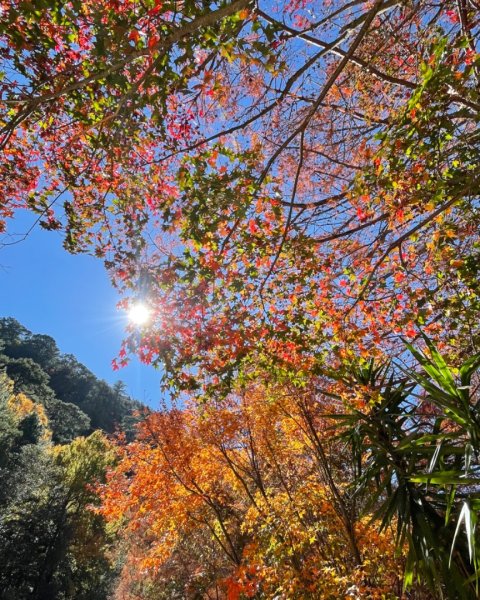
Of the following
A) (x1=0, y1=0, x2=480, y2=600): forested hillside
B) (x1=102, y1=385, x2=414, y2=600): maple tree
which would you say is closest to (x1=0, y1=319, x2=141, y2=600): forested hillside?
(x1=102, y1=385, x2=414, y2=600): maple tree

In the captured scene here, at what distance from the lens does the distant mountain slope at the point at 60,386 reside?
39.8 meters

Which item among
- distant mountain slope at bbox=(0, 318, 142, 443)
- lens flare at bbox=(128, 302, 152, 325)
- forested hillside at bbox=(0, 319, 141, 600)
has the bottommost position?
forested hillside at bbox=(0, 319, 141, 600)

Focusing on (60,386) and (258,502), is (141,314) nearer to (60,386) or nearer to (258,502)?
(258,502)

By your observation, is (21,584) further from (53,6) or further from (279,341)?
(53,6)

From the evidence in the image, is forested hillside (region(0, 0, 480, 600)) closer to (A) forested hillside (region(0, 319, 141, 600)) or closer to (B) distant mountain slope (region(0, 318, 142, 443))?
(A) forested hillside (region(0, 319, 141, 600))

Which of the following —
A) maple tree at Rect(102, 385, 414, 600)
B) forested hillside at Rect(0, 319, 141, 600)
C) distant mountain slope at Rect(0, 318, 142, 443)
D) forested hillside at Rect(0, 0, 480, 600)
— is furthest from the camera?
distant mountain slope at Rect(0, 318, 142, 443)

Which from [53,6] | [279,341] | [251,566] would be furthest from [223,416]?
[53,6]

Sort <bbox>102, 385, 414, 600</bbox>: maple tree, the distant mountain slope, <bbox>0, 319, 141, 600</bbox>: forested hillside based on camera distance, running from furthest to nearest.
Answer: the distant mountain slope → <bbox>0, 319, 141, 600</bbox>: forested hillside → <bbox>102, 385, 414, 600</bbox>: maple tree

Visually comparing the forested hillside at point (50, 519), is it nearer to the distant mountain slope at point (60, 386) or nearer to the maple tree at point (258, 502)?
the maple tree at point (258, 502)

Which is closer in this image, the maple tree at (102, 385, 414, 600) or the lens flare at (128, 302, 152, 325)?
the lens flare at (128, 302, 152, 325)

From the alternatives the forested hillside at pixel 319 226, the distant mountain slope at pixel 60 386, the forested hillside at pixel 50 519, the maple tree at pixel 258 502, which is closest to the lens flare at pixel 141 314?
the forested hillside at pixel 319 226

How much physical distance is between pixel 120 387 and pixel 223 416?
164 ft

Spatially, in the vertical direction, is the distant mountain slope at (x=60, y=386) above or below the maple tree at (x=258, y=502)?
above

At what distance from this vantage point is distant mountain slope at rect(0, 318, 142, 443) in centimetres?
3975
